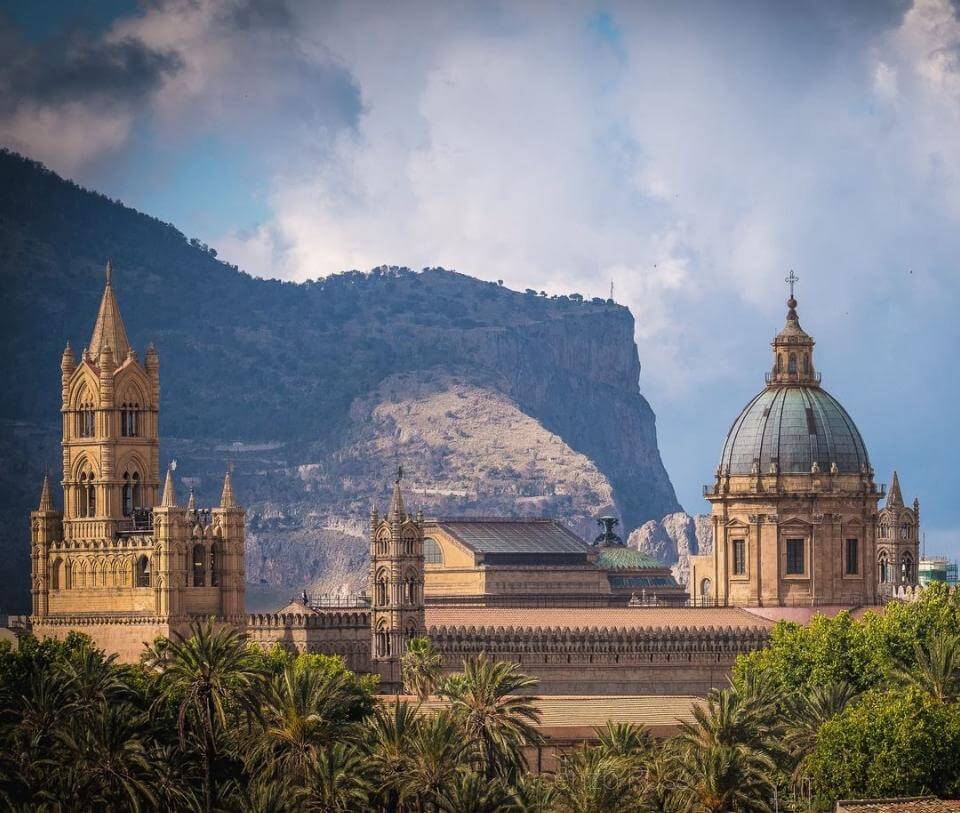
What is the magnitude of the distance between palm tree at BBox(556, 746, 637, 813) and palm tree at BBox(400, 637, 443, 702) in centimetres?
3879

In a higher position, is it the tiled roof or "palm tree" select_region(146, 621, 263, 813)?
"palm tree" select_region(146, 621, 263, 813)

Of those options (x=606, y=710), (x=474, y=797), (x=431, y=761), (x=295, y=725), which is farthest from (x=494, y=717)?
(x=606, y=710)

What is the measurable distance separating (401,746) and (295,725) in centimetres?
601

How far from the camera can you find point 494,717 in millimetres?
138750

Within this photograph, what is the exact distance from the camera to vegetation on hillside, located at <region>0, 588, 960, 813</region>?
401ft

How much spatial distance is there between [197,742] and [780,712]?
30.1 meters

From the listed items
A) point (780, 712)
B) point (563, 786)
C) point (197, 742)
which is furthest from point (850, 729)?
point (197, 742)

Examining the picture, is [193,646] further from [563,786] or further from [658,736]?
[658,736]

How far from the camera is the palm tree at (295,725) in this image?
129m

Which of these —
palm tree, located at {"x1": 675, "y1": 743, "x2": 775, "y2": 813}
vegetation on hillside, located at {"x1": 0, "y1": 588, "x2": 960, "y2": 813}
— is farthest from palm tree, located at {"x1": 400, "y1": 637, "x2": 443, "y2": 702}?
palm tree, located at {"x1": 675, "y1": 743, "x2": 775, "y2": 813}

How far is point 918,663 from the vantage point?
502ft

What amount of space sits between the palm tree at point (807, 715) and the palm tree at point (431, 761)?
17.2 m

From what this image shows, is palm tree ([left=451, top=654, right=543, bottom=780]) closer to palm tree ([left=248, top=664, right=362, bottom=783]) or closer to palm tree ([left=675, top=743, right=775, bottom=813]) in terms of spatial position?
palm tree ([left=248, top=664, right=362, bottom=783])

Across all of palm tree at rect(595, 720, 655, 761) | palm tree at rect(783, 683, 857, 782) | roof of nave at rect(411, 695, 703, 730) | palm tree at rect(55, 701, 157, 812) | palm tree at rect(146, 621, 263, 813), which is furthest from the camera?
roof of nave at rect(411, 695, 703, 730)
